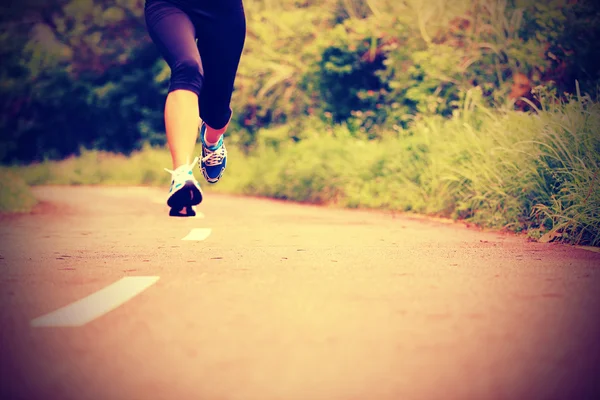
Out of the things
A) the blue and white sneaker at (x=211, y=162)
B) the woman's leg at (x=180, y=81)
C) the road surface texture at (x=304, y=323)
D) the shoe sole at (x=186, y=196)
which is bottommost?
the road surface texture at (x=304, y=323)

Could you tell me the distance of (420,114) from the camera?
1443 cm

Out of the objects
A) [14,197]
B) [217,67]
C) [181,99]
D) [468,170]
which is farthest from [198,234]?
[14,197]

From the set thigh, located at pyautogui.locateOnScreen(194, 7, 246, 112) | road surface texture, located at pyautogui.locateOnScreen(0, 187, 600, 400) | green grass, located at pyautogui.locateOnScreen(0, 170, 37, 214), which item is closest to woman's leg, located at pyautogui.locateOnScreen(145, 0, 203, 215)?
thigh, located at pyautogui.locateOnScreen(194, 7, 246, 112)

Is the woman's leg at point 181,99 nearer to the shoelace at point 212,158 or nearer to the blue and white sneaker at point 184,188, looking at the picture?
the blue and white sneaker at point 184,188

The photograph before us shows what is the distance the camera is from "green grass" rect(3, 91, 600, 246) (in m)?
8.12

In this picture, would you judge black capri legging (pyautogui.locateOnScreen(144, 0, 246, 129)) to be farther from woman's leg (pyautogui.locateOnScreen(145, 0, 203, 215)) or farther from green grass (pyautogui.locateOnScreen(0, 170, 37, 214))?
green grass (pyautogui.locateOnScreen(0, 170, 37, 214))

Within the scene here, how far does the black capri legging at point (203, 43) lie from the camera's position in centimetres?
560

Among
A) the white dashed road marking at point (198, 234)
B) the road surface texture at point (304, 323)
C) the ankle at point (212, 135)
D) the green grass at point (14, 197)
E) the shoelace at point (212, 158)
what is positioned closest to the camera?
the road surface texture at point (304, 323)

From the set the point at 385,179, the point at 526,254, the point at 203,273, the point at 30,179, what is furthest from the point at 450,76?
the point at 30,179

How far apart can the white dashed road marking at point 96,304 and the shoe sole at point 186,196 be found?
2.81 ft

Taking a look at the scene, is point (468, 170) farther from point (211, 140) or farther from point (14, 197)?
point (14, 197)

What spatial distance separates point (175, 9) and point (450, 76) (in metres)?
10.1

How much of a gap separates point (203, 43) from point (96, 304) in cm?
256

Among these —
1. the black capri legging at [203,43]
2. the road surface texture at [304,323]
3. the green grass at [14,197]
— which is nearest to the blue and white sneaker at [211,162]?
the black capri legging at [203,43]
